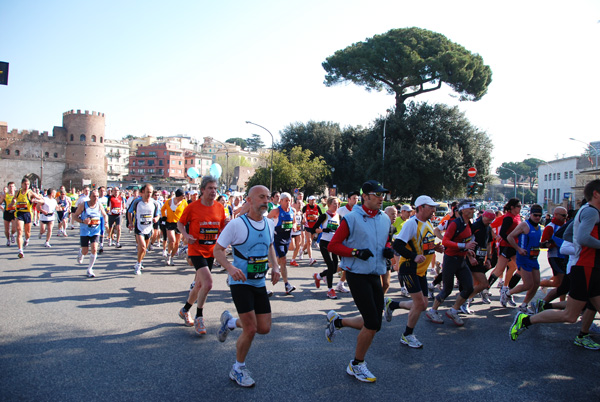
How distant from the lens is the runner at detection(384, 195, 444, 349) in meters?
Result: 4.96

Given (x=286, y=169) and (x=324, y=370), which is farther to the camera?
(x=286, y=169)

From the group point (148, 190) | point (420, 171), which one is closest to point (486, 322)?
point (148, 190)

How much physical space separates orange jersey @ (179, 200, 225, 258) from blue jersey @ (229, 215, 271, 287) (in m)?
1.74

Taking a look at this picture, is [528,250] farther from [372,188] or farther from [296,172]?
[296,172]

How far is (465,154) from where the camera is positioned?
3569 cm

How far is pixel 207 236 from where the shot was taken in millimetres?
5805

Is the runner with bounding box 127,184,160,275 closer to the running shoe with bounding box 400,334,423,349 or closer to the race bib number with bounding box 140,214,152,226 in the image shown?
the race bib number with bounding box 140,214,152,226

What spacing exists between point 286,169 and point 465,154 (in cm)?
1635

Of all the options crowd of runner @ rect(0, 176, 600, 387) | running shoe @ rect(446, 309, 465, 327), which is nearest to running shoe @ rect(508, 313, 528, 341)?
crowd of runner @ rect(0, 176, 600, 387)

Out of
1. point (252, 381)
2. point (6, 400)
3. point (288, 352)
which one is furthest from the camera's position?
point (288, 352)

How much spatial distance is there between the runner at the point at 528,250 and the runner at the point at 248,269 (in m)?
4.29

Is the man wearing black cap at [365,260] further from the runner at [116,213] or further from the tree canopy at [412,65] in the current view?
the tree canopy at [412,65]

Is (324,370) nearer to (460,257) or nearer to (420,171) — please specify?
(460,257)

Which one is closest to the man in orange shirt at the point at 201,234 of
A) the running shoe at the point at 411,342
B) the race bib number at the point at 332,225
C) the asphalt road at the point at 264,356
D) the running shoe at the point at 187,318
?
the running shoe at the point at 187,318
